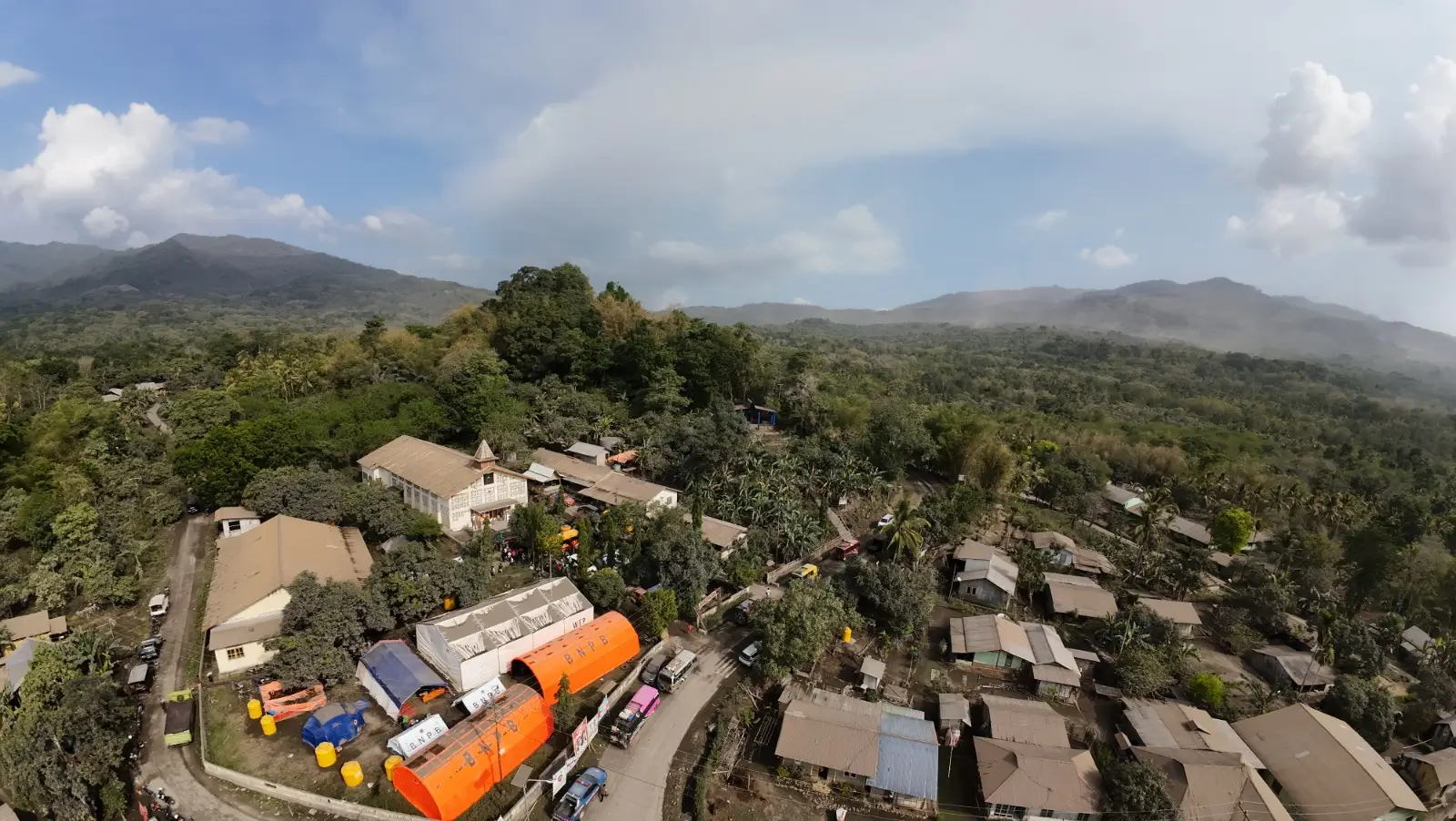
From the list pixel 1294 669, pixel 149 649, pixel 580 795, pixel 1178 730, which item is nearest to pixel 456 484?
pixel 149 649

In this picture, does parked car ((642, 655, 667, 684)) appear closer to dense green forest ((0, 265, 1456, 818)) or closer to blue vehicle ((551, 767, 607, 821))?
dense green forest ((0, 265, 1456, 818))

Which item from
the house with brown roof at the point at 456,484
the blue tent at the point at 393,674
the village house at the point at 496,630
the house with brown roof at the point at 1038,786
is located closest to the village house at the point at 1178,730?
the house with brown roof at the point at 1038,786

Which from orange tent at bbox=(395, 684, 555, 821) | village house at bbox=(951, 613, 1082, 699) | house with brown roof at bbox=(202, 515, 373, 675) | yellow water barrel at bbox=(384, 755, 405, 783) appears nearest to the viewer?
orange tent at bbox=(395, 684, 555, 821)

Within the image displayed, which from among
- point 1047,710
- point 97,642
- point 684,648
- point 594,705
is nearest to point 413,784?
point 594,705

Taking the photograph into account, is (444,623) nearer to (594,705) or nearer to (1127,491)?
(594,705)

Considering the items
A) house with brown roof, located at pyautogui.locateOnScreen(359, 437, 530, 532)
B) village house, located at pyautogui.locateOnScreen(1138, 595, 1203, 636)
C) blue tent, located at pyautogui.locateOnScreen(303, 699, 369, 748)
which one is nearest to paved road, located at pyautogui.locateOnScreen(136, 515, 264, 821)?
blue tent, located at pyautogui.locateOnScreen(303, 699, 369, 748)

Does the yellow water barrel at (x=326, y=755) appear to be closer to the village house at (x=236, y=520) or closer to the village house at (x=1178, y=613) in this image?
the village house at (x=236, y=520)
